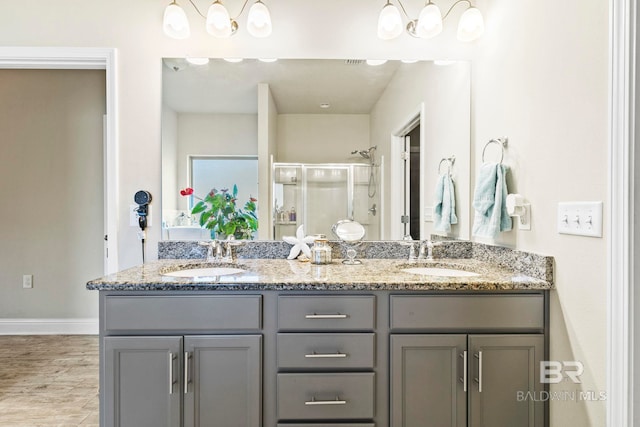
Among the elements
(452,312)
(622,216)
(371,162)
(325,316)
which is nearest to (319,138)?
(371,162)

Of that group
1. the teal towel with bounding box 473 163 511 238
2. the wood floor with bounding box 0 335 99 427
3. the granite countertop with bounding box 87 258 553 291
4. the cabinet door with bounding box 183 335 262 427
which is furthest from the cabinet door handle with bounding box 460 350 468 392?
the wood floor with bounding box 0 335 99 427

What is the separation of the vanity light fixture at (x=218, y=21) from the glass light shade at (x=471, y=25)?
1053mm

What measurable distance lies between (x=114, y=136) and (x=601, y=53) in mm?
2231

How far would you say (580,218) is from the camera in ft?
4.12

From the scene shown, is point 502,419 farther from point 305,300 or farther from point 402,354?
point 305,300

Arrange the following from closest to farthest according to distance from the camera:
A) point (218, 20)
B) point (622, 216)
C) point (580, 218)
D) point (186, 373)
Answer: point (622, 216)
point (580, 218)
point (186, 373)
point (218, 20)

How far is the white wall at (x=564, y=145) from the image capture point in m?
1.20

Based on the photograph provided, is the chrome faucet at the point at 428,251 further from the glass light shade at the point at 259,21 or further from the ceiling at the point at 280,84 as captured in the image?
the glass light shade at the point at 259,21

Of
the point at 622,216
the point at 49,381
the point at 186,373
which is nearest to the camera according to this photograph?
the point at 622,216

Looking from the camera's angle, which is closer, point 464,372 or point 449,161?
point 464,372

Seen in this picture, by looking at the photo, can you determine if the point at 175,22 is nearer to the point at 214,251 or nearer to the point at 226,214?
the point at 226,214

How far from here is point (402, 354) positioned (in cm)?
141

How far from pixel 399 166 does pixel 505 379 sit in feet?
3.93

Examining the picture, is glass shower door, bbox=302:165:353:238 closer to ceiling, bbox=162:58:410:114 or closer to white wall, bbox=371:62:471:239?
white wall, bbox=371:62:471:239
